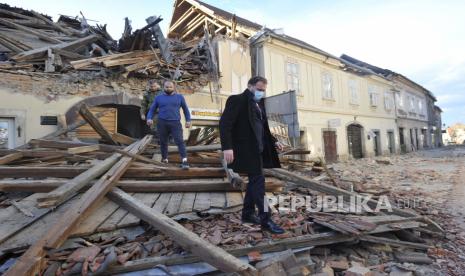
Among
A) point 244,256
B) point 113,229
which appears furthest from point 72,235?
point 244,256

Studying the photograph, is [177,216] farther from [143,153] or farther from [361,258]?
[143,153]

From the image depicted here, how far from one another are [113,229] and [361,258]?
2.63 metres

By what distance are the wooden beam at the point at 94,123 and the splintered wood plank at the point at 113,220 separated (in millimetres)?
3324

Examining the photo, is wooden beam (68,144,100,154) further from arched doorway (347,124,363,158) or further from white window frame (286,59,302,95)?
arched doorway (347,124,363,158)

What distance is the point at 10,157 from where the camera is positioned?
4.45 m

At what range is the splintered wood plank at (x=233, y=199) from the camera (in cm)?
365

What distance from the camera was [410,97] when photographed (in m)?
28.4

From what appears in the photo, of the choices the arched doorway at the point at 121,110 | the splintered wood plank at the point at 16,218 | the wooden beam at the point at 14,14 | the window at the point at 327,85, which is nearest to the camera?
the splintered wood plank at the point at 16,218

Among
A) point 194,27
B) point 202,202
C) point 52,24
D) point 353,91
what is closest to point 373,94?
point 353,91

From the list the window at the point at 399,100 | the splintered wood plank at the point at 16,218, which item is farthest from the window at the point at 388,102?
the splintered wood plank at the point at 16,218

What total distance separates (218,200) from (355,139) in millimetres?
17999

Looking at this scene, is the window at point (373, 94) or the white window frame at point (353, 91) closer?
the white window frame at point (353, 91)

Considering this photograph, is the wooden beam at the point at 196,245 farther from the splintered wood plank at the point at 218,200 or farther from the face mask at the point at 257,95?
the face mask at the point at 257,95

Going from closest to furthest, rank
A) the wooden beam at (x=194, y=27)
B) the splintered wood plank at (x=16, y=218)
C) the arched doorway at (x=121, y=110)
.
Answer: the splintered wood plank at (x=16, y=218)
the arched doorway at (x=121, y=110)
the wooden beam at (x=194, y=27)
